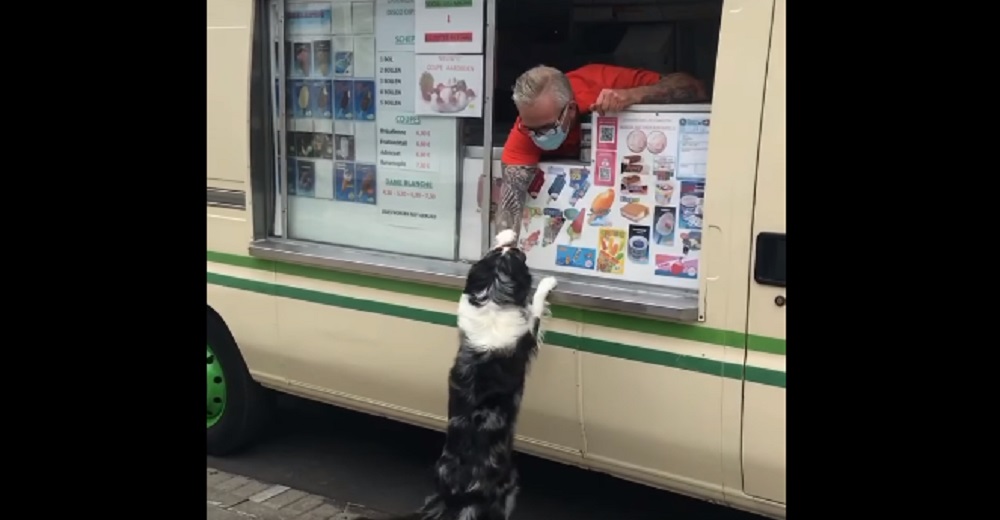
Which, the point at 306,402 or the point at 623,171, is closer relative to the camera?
the point at 623,171

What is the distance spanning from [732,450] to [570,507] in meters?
1.45

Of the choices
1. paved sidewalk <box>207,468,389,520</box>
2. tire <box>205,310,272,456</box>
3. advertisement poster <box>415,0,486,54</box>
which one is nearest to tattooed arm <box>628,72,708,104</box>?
advertisement poster <box>415,0,486,54</box>

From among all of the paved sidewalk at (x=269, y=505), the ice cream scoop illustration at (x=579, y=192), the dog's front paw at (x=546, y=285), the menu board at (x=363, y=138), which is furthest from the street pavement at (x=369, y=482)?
the ice cream scoop illustration at (x=579, y=192)

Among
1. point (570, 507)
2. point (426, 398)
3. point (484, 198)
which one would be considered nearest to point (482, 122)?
point (484, 198)

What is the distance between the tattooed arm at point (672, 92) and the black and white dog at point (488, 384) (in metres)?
0.79

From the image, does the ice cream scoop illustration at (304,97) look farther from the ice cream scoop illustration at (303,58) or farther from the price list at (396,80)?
the price list at (396,80)

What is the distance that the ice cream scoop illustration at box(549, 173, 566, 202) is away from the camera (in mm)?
4109

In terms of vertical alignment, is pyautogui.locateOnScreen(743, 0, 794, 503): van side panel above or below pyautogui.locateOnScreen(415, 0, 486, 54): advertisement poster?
below

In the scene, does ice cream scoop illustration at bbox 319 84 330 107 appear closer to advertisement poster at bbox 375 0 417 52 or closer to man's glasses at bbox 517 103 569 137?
advertisement poster at bbox 375 0 417 52

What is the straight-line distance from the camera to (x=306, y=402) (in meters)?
6.28

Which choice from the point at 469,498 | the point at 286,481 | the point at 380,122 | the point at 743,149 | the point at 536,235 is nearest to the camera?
the point at 743,149

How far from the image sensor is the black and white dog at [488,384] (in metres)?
3.74

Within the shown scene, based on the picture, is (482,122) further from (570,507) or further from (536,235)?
(570,507)

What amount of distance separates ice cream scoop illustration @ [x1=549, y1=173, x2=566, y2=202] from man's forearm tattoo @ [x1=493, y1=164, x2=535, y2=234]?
0.31ft
